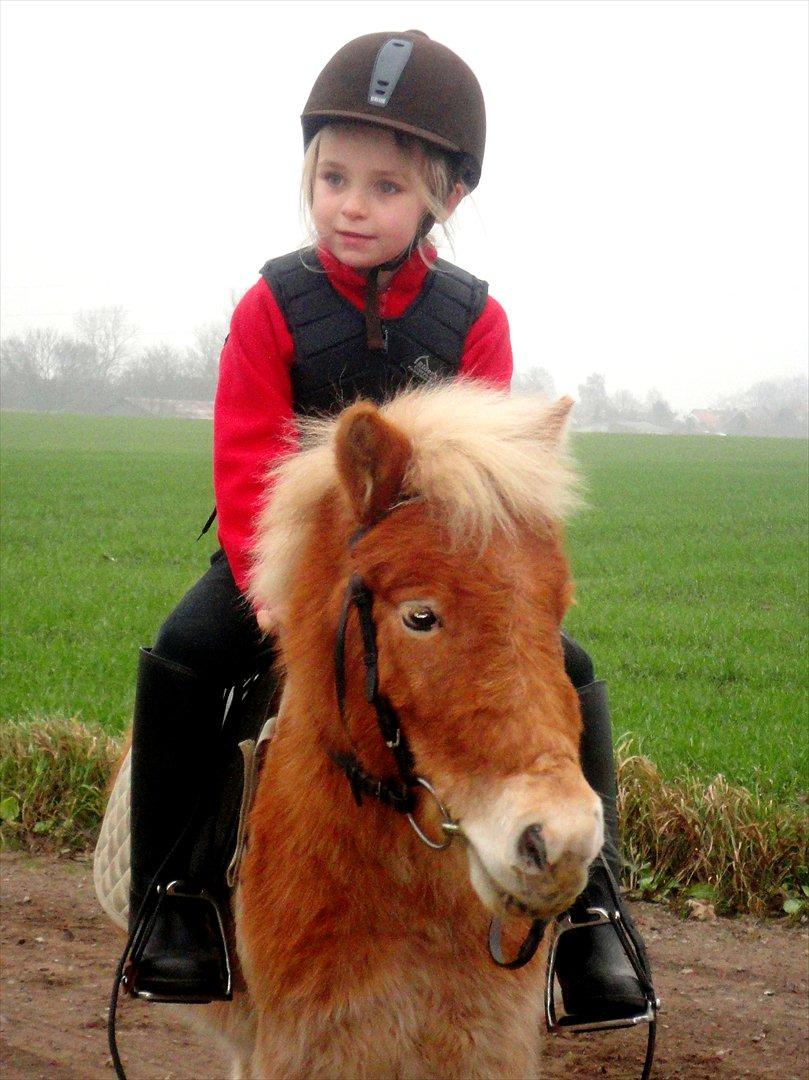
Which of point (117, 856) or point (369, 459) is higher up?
point (369, 459)

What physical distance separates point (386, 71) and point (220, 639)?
1586 millimetres

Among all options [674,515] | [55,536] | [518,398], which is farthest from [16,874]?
[674,515]

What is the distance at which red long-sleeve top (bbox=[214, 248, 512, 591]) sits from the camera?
3.21 m

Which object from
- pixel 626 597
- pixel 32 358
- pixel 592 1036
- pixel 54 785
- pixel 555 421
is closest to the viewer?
pixel 555 421

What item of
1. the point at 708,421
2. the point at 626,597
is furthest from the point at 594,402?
the point at 626,597

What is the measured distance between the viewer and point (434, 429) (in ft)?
8.24

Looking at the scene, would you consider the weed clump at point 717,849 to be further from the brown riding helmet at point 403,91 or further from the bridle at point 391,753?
the brown riding helmet at point 403,91

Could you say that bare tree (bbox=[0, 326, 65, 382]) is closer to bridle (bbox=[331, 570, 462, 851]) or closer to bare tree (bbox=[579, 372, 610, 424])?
bare tree (bbox=[579, 372, 610, 424])

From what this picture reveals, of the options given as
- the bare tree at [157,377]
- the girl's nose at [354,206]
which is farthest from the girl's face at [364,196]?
the bare tree at [157,377]

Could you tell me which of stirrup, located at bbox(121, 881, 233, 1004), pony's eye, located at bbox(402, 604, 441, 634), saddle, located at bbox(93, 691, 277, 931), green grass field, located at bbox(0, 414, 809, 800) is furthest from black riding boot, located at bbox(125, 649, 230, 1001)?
green grass field, located at bbox(0, 414, 809, 800)

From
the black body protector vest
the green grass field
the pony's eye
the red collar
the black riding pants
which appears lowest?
the green grass field

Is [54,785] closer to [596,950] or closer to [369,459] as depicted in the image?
[596,950]

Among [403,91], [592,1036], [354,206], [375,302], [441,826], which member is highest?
[403,91]

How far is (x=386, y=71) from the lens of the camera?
3.16 meters
